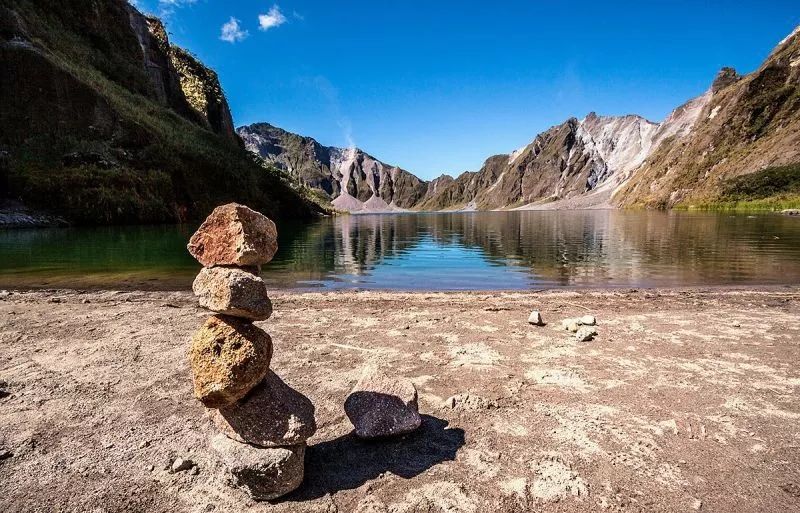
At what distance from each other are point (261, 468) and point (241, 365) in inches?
47.1

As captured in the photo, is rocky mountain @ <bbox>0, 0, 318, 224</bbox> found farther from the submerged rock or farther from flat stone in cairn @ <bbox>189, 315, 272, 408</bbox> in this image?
flat stone in cairn @ <bbox>189, 315, 272, 408</bbox>

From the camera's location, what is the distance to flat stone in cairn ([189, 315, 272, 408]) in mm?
4797

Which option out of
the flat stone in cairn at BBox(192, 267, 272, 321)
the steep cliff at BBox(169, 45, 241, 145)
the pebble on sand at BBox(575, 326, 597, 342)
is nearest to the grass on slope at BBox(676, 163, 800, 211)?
the pebble on sand at BBox(575, 326, 597, 342)

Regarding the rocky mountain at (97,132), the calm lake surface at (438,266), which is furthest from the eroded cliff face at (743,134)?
the rocky mountain at (97,132)

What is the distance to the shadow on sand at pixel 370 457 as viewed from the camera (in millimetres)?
5230

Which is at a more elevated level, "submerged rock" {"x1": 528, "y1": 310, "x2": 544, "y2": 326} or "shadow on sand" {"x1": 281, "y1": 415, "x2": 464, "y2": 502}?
"submerged rock" {"x1": 528, "y1": 310, "x2": 544, "y2": 326}

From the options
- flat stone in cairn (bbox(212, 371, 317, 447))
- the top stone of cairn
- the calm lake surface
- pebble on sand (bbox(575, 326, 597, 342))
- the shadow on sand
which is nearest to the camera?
the top stone of cairn

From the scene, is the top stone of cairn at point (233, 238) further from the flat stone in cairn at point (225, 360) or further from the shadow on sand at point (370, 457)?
the shadow on sand at point (370, 457)

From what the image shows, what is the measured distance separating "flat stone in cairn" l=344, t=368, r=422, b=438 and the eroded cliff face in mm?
176311

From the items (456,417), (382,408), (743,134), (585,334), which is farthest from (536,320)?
(743,134)

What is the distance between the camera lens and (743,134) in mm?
169000

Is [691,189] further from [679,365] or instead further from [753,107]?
[679,365]

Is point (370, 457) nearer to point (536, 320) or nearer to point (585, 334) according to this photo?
point (585, 334)

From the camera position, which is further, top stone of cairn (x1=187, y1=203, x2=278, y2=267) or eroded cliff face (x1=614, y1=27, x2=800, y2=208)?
eroded cliff face (x1=614, y1=27, x2=800, y2=208)
